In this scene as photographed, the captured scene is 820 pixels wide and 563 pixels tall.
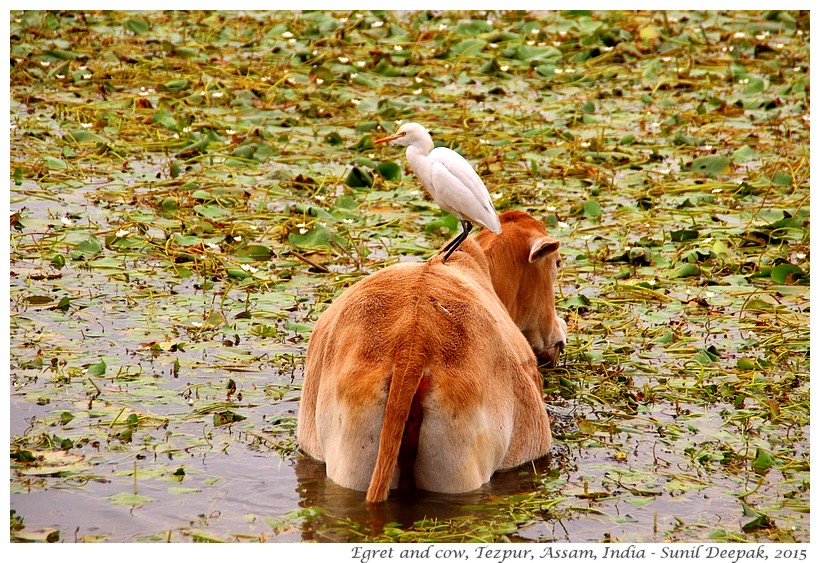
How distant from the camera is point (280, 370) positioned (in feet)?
24.3

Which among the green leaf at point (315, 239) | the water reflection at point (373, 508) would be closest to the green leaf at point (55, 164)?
the green leaf at point (315, 239)

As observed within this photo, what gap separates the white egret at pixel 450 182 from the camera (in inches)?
269

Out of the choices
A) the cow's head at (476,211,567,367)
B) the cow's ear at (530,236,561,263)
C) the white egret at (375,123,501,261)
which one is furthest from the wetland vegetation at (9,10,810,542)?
the white egret at (375,123,501,261)

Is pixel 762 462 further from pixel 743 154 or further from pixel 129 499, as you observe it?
pixel 743 154

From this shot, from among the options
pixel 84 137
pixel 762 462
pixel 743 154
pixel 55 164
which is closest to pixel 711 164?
pixel 743 154

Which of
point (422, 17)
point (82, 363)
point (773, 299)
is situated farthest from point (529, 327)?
point (422, 17)

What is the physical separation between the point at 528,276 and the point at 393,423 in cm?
249

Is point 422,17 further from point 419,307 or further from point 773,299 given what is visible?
point 419,307

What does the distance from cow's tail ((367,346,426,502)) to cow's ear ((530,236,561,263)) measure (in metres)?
2.10

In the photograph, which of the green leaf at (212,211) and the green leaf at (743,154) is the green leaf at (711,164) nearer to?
the green leaf at (743,154)

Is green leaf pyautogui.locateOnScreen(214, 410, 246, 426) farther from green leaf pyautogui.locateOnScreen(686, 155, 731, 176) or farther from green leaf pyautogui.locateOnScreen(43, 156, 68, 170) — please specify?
green leaf pyautogui.locateOnScreen(686, 155, 731, 176)

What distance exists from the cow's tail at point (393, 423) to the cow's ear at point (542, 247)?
210 cm

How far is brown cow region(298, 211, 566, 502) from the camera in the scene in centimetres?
546

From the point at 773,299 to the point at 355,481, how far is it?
4.22 m
